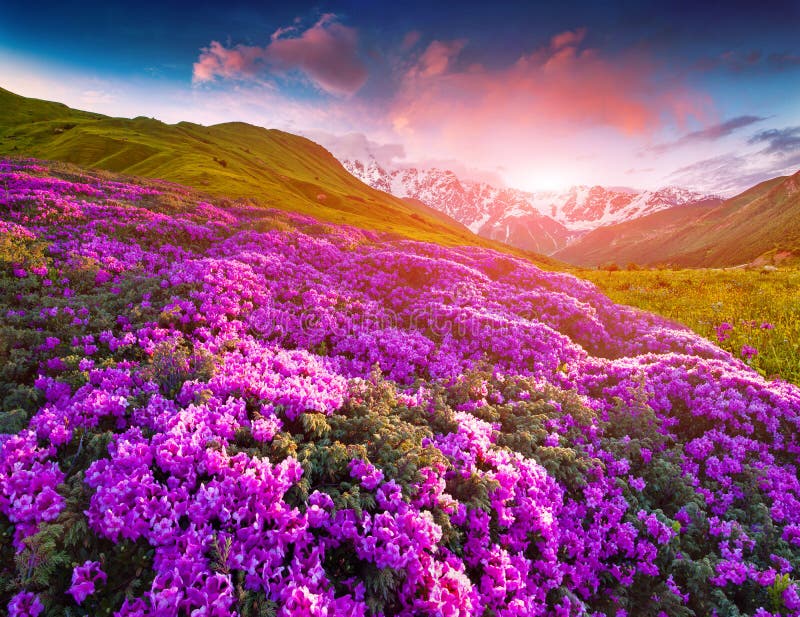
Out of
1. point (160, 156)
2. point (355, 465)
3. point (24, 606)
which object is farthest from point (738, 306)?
point (160, 156)

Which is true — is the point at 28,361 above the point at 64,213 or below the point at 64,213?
below

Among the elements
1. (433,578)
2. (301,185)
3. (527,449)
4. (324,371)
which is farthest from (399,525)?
(301,185)

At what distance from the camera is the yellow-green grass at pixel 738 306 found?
1216 cm

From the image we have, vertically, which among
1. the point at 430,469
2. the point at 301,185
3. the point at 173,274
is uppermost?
the point at 301,185

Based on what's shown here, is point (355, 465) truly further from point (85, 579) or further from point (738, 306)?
point (738, 306)

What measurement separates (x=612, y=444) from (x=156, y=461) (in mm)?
7336

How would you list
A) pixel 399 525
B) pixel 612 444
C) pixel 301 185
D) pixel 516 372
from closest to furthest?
pixel 399 525, pixel 612 444, pixel 516 372, pixel 301 185

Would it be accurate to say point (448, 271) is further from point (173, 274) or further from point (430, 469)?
point (430, 469)

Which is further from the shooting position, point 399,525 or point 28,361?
point 28,361

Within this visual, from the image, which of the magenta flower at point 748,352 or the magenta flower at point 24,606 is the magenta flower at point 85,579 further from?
the magenta flower at point 748,352

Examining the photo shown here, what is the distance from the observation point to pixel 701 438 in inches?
295

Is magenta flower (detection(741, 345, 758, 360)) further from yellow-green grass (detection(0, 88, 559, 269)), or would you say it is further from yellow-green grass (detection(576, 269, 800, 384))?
yellow-green grass (detection(0, 88, 559, 269))

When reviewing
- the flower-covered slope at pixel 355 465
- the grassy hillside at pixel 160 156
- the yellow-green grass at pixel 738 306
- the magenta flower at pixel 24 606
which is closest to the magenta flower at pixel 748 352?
the yellow-green grass at pixel 738 306

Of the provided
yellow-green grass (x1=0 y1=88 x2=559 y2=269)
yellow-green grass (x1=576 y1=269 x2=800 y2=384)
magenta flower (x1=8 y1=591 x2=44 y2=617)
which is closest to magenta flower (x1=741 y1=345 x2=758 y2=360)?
yellow-green grass (x1=576 y1=269 x2=800 y2=384)
